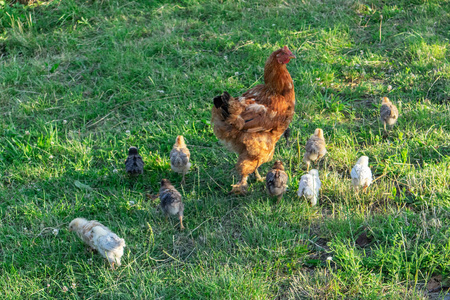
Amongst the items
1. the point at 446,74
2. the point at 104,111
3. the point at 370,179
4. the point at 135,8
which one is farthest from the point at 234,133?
the point at 135,8

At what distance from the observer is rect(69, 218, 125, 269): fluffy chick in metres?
3.77

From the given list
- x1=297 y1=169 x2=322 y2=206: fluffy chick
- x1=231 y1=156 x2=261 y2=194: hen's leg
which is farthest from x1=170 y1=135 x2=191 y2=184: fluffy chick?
x1=297 y1=169 x2=322 y2=206: fluffy chick

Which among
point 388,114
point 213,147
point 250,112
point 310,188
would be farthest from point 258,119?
point 388,114

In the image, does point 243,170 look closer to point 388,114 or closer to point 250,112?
point 250,112

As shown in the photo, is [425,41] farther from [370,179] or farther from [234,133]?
[234,133]

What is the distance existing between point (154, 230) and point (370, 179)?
229 centimetres

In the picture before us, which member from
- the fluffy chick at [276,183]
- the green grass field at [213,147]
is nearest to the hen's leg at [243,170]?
the green grass field at [213,147]

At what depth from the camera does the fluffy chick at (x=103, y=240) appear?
3766 mm

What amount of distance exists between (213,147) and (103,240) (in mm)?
2230

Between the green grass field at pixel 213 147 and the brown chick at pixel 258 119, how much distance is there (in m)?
0.41

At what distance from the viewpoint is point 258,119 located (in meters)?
4.68

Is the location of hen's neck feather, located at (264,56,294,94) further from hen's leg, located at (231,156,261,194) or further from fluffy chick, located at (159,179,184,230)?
fluffy chick, located at (159,179,184,230)

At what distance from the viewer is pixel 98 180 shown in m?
5.13

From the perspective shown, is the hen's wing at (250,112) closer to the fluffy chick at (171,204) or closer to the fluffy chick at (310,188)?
the fluffy chick at (310,188)
